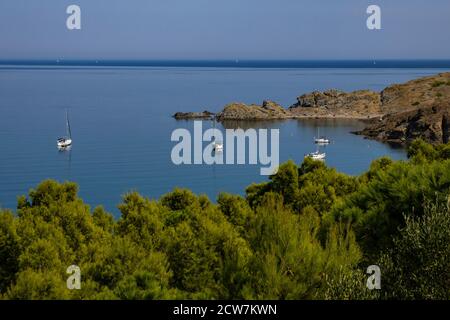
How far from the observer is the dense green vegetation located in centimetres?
1723

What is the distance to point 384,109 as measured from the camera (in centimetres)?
14625

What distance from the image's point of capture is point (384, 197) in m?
24.4


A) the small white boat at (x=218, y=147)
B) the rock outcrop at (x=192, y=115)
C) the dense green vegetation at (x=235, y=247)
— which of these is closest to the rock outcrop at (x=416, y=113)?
the small white boat at (x=218, y=147)

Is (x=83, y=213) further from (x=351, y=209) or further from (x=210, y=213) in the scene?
(x=351, y=209)

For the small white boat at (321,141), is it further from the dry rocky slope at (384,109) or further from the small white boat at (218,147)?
the small white boat at (218,147)

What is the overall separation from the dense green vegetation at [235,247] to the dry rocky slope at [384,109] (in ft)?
280

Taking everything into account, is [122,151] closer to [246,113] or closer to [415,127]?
[246,113]

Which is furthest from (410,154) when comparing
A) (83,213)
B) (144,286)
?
(144,286)

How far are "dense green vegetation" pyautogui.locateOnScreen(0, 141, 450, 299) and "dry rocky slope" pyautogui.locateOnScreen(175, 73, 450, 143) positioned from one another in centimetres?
8541

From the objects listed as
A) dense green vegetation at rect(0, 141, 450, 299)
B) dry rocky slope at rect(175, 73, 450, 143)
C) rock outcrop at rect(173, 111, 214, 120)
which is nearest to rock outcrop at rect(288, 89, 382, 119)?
dry rocky slope at rect(175, 73, 450, 143)

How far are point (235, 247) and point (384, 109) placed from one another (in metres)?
130

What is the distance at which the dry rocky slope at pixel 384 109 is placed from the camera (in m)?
111

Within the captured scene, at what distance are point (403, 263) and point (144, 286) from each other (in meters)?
7.44
